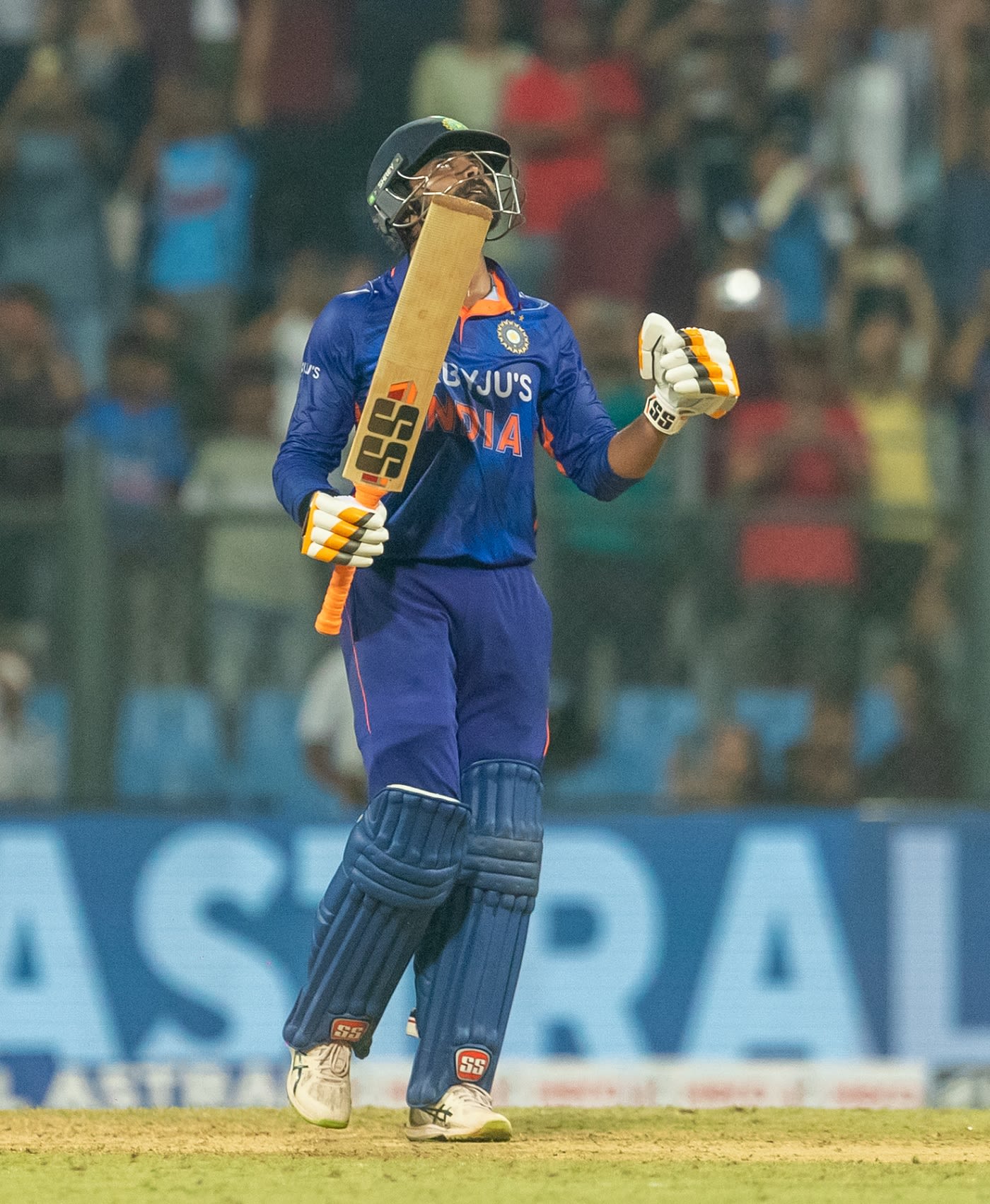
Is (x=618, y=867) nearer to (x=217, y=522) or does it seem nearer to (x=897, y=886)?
(x=897, y=886)

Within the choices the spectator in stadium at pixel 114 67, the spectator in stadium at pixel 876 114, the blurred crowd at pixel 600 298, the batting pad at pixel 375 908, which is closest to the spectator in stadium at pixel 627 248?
the blurred crowd at pixel 600 298

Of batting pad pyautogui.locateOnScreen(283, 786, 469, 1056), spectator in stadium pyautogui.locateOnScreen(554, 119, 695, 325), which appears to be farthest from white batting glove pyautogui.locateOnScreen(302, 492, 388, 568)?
spectator in stadium pyautogui.locateOnScreen(554, 119, 695, 325)

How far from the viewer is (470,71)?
9570mm

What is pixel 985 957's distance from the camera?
255 inches

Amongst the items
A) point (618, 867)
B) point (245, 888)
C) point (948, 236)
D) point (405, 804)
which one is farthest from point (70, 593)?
point (948, 236)

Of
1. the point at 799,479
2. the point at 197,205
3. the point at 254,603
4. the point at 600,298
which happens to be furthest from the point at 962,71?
the point at 254,603

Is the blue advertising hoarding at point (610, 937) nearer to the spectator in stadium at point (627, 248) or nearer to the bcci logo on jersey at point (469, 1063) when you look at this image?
the bcci logo on jersey at point (469, 1063)

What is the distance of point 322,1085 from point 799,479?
3.97 m

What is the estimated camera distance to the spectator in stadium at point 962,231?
909cm

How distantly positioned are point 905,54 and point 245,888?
5268 millimetres

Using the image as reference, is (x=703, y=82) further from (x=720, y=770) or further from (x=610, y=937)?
(x=610, y=937)

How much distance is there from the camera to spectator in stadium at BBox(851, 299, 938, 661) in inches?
262

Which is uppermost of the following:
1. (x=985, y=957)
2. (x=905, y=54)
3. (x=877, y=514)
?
(x=905, y=54)

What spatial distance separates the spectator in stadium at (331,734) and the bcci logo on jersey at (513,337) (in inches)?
104
